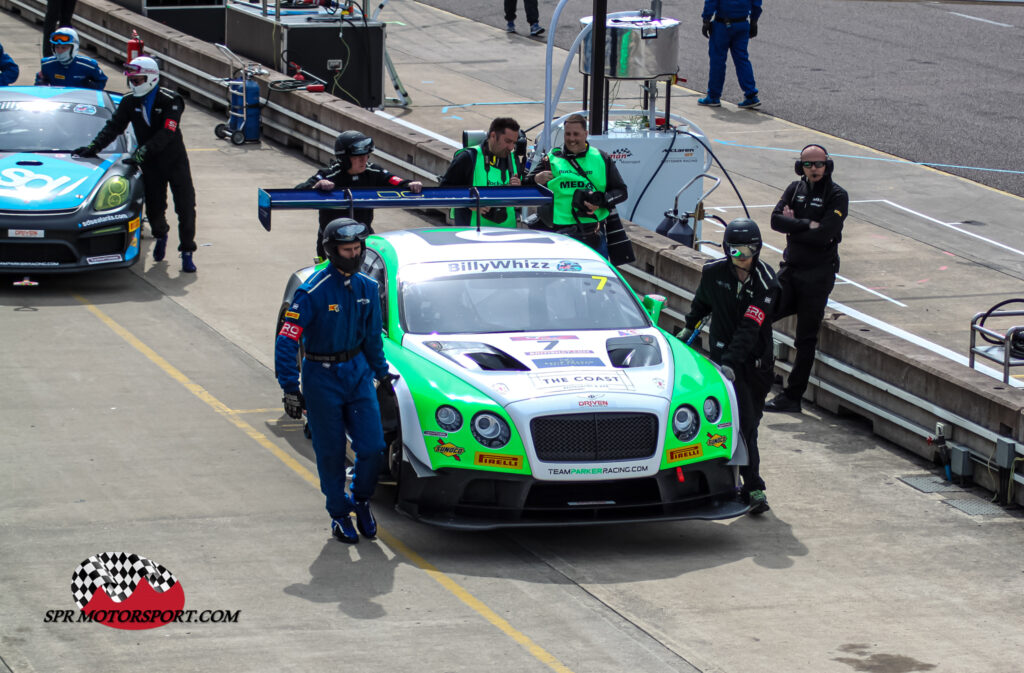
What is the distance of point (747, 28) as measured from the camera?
78.5ft

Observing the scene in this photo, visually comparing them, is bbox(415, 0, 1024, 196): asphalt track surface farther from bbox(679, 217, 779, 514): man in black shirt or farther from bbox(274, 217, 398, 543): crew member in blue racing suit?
bbox(274, 217, 398, 543): crew member in blue racing suit

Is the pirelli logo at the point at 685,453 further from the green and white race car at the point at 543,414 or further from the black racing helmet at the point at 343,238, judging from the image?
the black racing helmet at the point at 343,238

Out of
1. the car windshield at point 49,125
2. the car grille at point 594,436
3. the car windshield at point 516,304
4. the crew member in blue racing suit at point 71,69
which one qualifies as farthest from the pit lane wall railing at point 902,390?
the crew member in blue racing suit at point 71,69

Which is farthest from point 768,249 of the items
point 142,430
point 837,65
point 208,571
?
point 837,65

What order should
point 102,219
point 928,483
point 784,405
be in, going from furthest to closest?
point 102,219 < point 784,405 < point 928,483

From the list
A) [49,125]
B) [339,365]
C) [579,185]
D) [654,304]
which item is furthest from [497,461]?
[49,125]

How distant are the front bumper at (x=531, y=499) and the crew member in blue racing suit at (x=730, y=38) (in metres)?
15.4

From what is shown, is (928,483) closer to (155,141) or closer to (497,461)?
(497,461)

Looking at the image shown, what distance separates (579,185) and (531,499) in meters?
4.36

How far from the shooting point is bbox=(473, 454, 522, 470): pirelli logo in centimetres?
878

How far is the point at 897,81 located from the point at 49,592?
2053 centimetres

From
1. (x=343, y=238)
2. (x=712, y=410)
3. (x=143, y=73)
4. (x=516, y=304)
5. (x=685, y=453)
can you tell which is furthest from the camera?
(x=143, y=73)

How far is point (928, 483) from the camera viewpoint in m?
10.5

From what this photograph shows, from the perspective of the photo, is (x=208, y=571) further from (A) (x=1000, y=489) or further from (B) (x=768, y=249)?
(B) (x=768, y=249)
